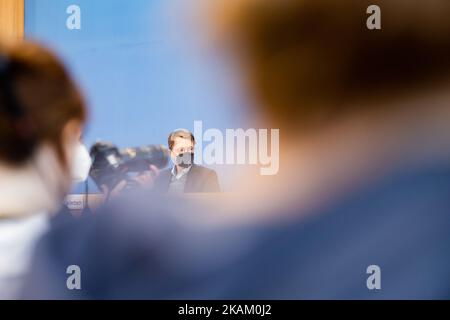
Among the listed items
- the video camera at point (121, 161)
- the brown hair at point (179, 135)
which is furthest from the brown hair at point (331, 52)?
the video camera at point (121, 161)

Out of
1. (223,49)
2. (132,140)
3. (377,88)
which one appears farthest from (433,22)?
(132,140)

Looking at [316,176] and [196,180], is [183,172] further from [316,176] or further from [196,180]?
[316,176]

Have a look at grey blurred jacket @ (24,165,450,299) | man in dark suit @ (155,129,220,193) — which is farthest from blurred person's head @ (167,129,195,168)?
grey blurred jacket @ (24,165,450,299)

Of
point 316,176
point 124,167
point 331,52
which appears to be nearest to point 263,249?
point 316,176

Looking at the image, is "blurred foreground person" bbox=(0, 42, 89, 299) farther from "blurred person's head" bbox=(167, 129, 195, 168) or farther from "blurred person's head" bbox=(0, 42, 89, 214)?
"blurred person's head" bbox=(167, 129, 195, 168)

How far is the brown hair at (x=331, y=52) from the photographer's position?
96.3 inches

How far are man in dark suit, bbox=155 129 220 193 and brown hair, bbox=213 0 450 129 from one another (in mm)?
326

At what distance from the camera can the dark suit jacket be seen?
2465 millimetres

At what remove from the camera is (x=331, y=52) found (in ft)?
→ 8.04

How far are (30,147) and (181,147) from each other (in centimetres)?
56

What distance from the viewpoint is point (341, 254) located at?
96.7 inches
